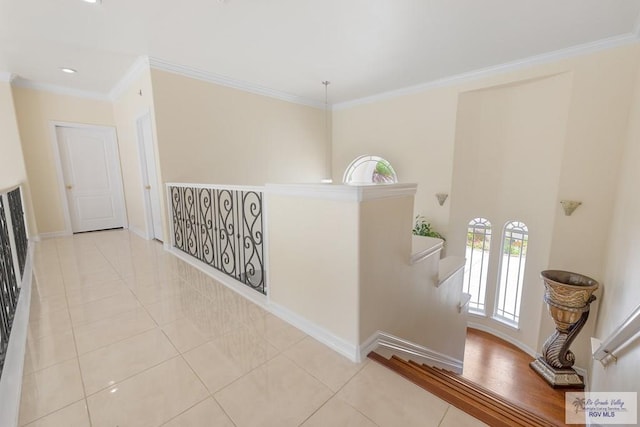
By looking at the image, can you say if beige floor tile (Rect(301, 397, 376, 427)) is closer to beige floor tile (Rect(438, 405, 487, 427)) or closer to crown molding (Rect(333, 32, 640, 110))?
beige floor tile (Rect(438, 405, 487, 427))

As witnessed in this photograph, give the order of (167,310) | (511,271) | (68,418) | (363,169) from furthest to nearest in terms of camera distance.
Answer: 1. (363,169)
2. (511,271)
3. (167,310)
4. (68,418)

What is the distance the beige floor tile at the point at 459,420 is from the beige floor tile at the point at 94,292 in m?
2.72

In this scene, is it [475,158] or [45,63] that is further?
[475,158]

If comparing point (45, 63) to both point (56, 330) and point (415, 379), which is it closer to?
point (56, 330)

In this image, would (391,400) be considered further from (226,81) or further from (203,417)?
(226,81)

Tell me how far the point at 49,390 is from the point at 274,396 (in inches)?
45.2

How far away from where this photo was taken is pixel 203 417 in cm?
123

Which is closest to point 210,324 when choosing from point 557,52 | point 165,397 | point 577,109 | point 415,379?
point 165,397

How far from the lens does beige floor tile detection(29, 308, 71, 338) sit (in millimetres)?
1855

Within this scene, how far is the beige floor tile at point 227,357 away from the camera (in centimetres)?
148

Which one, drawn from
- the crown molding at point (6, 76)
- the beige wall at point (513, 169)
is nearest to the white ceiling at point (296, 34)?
the crown molding at point (6, 76)

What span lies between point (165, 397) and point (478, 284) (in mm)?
4798

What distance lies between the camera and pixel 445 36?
9.95 ft
